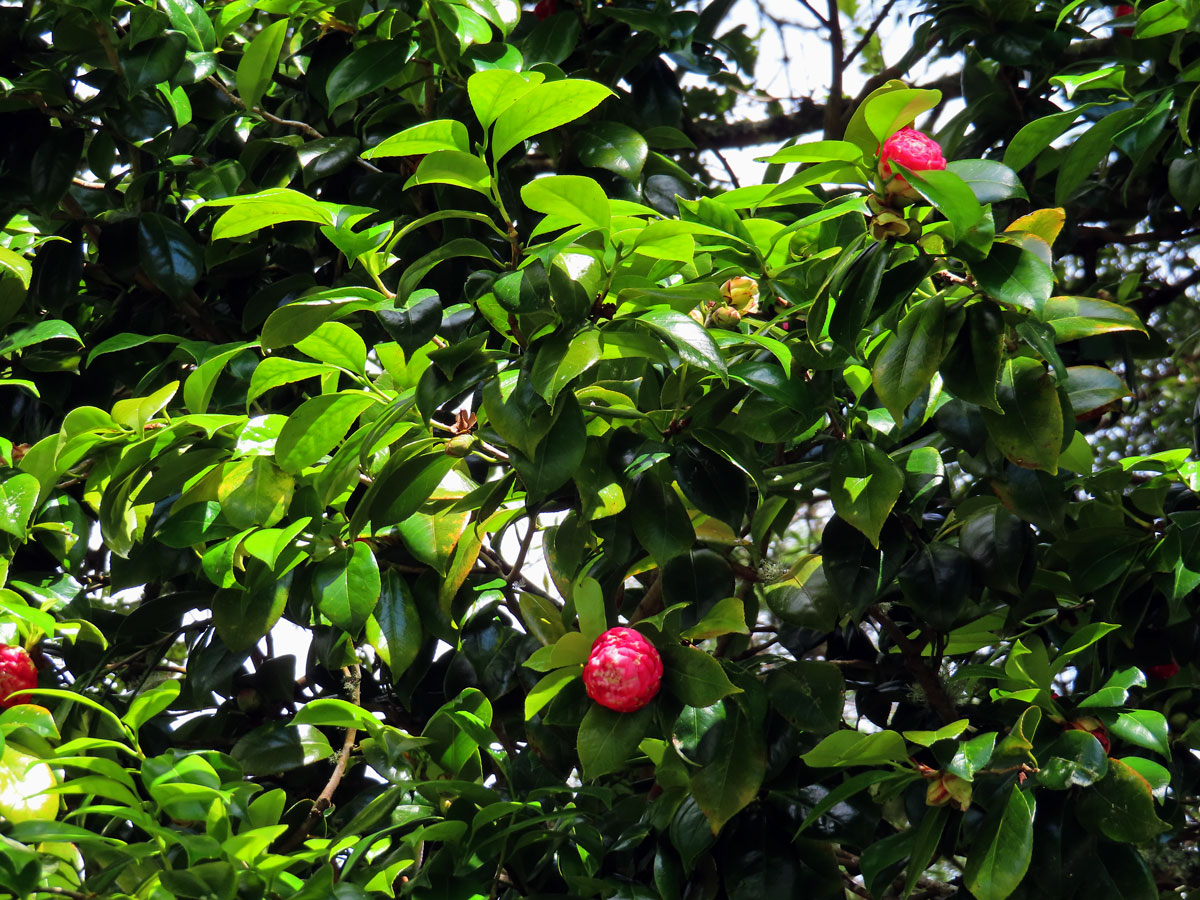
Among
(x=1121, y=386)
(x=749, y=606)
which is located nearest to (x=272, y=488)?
(x=749, y=606)

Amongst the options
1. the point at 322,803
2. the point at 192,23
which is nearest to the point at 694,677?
the point at 322,803

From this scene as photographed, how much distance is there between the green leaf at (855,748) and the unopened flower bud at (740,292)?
1.46 ft

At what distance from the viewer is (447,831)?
1.28 meters

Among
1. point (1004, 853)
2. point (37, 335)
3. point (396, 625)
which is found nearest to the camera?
point (1004, 853)

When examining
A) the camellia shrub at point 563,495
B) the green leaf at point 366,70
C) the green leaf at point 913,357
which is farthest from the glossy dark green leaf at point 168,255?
the green leaf at point 913,357

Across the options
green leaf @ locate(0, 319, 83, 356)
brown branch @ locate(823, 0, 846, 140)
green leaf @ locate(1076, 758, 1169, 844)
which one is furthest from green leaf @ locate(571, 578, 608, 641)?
brown branch @ locate(823, 0, 846, 140)

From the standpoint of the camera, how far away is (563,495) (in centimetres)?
134

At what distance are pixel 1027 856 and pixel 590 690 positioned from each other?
441mm

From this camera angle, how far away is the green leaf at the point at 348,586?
1314 millimetres

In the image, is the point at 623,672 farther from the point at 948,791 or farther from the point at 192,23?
the point at 192,23

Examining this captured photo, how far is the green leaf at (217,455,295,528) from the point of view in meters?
1.29

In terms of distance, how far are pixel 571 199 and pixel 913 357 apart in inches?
12.9

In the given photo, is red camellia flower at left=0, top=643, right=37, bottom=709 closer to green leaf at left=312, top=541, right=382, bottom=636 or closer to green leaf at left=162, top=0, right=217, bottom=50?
green leaf at left=312, top=541, right=382, bottom=636

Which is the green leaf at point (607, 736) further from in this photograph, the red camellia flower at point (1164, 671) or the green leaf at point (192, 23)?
the green leaf at point (192, 23)
